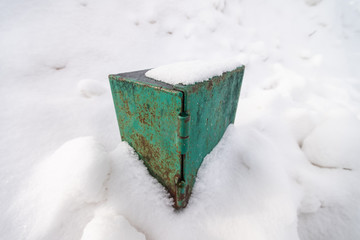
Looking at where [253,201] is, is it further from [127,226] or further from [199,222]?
[127,226]

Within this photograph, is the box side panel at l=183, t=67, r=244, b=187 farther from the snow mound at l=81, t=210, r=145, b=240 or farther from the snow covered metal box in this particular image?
the snow mound at l=81, t=210, r=145, b=240

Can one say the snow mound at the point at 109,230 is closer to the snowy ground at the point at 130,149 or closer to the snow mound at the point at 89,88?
the snowy ground at the point at 130,149

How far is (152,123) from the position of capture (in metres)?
0.79

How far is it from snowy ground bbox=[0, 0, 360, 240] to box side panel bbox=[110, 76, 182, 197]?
0.14 m

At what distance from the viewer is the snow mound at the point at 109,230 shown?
0.67m

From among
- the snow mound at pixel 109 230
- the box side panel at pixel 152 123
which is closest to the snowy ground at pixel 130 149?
the snow mound at pixel 109 230

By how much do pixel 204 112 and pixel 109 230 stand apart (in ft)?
2.29

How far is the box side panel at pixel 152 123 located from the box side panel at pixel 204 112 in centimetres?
7

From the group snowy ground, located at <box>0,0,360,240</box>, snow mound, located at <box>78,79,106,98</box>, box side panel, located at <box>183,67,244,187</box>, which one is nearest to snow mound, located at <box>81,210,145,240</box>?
snowy ground, located at <box>0,0,360,240</box>

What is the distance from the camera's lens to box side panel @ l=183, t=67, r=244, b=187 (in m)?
0.68

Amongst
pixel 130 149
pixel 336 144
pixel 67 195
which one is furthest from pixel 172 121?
pixel 336 144

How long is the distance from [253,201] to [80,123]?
1551 mm

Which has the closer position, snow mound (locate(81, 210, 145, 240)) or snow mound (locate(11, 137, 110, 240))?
snow mound (locate(81, 210, 145, 240))

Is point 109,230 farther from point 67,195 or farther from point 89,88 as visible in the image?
point 89,88
